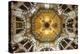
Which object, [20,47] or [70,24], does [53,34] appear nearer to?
[70,24]

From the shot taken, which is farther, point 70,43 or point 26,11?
point 70,43

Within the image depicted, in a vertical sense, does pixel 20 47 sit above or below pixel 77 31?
below

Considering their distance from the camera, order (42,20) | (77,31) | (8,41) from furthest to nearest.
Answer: (77,31) → (42,20) → (8,41)

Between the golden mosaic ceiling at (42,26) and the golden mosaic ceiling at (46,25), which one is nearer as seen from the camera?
the golden mosaic ceiling at (42,26)

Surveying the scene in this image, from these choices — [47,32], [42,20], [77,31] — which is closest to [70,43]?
[77,31]

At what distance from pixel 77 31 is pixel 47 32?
0.50 meters

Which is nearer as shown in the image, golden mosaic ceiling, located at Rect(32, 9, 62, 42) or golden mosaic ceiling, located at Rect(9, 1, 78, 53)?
golden mosaic ceiling, located at Rect(9, 1, 78, 53)

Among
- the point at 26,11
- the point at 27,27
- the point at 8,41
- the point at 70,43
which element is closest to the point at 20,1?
the point at 26,11

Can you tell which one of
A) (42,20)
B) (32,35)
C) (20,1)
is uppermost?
(20,1)

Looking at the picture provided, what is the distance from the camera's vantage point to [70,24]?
8.64 ft

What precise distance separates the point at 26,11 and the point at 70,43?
33.2 inches

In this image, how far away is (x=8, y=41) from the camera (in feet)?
7.70

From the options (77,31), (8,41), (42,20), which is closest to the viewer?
(8,41)

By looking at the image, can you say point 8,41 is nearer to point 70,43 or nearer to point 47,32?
point 47,32
